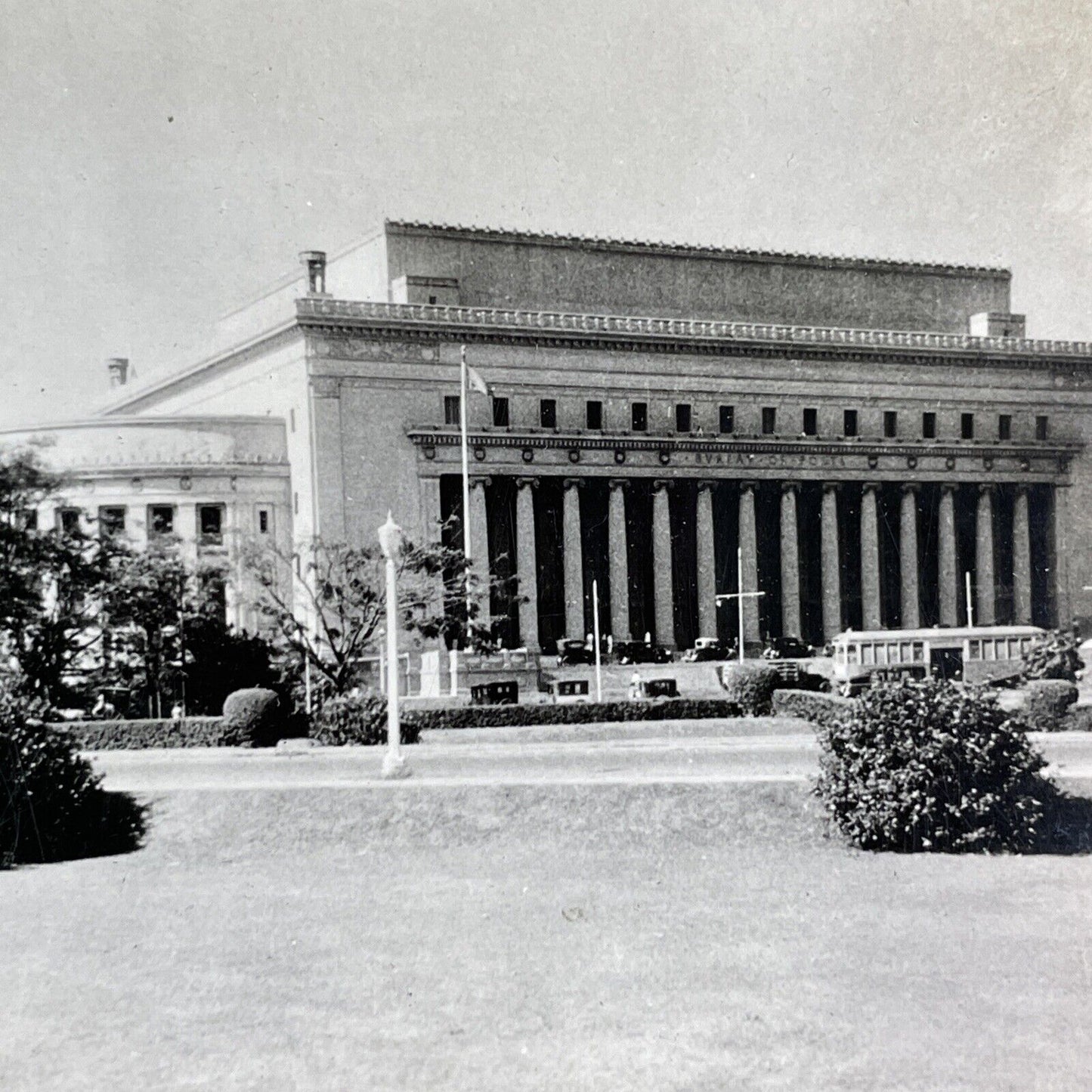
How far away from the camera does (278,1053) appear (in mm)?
10969

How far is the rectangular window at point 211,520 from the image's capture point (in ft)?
174

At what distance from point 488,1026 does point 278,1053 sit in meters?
1.64

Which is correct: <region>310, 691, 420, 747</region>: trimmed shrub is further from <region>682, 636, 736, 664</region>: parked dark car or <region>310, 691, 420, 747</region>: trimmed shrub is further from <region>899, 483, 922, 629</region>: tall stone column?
<region>899, 483, 922, 629</region>: tall stone column

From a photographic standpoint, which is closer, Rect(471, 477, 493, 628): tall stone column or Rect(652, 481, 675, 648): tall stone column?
Rect(471, 477, 493, 628): tall stone column

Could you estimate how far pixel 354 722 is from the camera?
30.1 m

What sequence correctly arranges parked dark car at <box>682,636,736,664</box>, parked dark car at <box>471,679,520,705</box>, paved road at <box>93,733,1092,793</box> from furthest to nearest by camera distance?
parked dark car at <box>682,636,736,664</box> → parked dark car at <box>471,679,520,705</box> → paved road at <box>93,733,1092,793</box>

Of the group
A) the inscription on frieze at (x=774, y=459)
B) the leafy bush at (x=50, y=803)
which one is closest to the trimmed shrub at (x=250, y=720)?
the leafy bush at (x=50, y=803)

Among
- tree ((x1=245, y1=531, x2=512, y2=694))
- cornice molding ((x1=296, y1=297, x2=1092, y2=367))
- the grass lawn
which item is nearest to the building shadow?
the grass lawn

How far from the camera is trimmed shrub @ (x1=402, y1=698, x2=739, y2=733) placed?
34.4 meters

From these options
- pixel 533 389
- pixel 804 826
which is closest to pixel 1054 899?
pixel 804 826

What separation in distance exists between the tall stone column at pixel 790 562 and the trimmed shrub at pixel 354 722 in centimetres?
3574

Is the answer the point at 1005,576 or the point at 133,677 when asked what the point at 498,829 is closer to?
the point at 133,677

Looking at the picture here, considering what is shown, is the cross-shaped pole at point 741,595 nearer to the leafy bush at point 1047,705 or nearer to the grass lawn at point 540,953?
the leafy bush at point 1047,705

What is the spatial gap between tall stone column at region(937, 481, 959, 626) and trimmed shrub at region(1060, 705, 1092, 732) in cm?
3530
